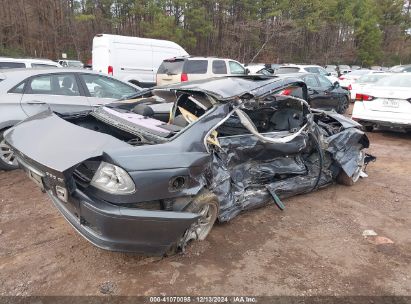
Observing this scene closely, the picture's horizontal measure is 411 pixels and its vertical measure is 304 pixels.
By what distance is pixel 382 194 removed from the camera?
16.6ft

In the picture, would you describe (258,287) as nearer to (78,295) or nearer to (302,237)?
(302,237)

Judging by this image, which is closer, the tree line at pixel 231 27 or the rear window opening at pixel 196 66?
the rear window opening at pixel 196 66

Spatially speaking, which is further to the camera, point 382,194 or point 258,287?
point 382,194

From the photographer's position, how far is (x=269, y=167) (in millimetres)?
4215

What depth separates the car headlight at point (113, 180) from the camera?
2.55 m

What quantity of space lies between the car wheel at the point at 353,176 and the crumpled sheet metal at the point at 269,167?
4.3 inches

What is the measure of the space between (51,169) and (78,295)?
0.97 metres

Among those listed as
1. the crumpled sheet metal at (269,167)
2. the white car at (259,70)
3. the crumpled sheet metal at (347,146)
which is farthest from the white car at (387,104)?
the crumpled sheet metal at (269,167)

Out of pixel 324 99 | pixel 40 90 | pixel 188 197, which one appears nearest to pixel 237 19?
pixel 324 99

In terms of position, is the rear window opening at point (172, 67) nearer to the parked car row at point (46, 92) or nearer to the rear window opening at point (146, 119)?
the parked car row at point (46, 92)

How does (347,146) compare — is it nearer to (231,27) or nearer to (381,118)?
(381,118)

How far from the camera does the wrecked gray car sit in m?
2.56

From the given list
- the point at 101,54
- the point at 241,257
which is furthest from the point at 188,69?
the point at 241,257

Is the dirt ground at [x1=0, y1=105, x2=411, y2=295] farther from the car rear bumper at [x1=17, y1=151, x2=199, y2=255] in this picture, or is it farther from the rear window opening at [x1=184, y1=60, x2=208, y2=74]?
the rear window opening at [x1=184, y1=60, x2=208, y2=74]
